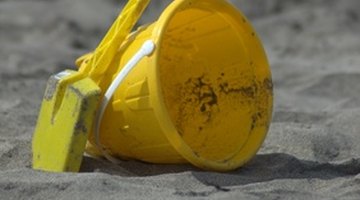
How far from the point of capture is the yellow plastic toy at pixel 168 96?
256cm

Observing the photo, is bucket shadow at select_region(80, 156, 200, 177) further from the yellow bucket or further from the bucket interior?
the bucket interior

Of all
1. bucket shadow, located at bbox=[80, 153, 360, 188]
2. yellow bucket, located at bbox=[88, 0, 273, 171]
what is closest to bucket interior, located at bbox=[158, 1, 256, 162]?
yellow bucket, located at bbox=[88, 0, 273, 171]

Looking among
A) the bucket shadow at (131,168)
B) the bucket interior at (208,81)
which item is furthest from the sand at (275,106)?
the bucket interior at (208,81)

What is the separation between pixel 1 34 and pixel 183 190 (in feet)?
11.2

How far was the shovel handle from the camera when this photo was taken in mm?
2680

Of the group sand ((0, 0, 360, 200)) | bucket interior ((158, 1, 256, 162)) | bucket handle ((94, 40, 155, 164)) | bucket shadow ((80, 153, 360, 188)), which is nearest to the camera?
sand ((0, 0, 360, 200))

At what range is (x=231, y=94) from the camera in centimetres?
289

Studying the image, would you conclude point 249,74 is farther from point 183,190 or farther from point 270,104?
point 183,190

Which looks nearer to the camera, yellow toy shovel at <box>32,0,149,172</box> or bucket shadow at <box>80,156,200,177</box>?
yellow toy shovel at <box>32,0,149,172</box>

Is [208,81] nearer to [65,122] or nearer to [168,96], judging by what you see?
[168,96]

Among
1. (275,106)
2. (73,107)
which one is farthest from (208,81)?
(275,106)

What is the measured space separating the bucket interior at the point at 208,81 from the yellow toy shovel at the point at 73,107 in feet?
0.57

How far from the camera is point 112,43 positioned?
8.90ft

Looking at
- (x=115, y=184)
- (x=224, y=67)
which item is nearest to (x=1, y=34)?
(x=224, y=67)
